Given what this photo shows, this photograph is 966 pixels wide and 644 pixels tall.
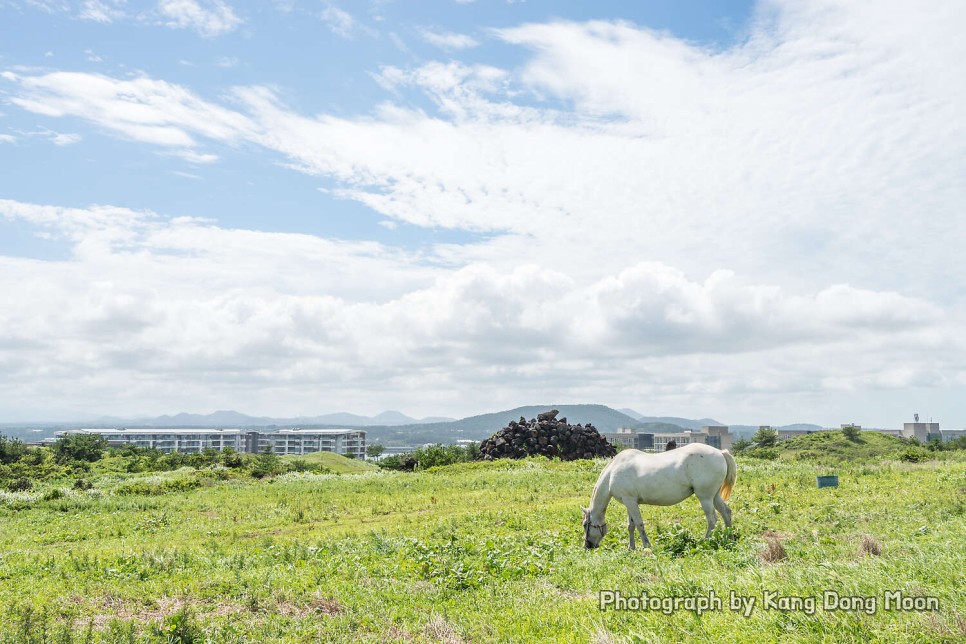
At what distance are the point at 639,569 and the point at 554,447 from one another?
47.4 m

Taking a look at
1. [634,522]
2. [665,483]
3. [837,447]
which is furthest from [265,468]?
[837,447]

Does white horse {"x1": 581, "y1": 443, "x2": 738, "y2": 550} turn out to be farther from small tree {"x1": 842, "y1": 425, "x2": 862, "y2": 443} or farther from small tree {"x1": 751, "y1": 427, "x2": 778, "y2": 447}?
small tree {"x1": 751, "y1": 427, "x2": 778, "y2": 447}

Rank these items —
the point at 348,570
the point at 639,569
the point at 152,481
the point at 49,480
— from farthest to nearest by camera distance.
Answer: the point at 49,480, the point at 152,481, the point at 348,570, the point at 639,569

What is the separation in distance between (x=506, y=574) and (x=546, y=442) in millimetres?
46682

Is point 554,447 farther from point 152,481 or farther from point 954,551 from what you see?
point 954,551

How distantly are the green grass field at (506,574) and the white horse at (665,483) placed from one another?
748 millimetres

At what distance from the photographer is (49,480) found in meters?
48.1

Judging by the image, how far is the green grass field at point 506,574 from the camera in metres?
8.54

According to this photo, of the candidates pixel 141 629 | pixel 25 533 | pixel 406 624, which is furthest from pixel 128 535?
pixel 406 624

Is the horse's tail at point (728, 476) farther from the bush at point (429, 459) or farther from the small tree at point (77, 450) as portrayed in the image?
the small tree at point (77, 450)

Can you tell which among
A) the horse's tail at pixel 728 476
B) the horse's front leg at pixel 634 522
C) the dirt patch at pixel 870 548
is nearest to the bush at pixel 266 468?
the horse's front leg at pixel 634 522

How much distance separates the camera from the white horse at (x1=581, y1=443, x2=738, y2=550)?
15.2 m

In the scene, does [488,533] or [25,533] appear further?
[25,533]

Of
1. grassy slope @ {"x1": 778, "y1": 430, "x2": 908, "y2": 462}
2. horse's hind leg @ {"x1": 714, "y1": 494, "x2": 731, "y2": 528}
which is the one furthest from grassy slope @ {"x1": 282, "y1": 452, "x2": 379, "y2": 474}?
horse's hind leg @ {"x1": 714, "y1": 494, "x2": 731, "y2": 528}
